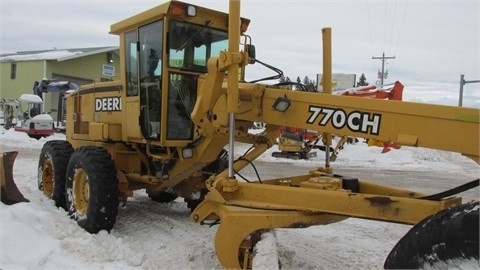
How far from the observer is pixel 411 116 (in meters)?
3.48

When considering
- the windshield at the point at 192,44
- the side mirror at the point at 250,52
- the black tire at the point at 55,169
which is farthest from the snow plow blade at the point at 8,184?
the side mirror at the point at 250,52

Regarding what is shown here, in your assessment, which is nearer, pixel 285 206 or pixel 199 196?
pixel 285 206

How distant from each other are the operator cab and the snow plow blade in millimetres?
2079

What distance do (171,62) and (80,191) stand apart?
222 cm

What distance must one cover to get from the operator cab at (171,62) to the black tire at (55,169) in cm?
185

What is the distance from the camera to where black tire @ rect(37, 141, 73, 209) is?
7.09 metres

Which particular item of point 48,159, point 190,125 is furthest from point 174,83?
point 48,159

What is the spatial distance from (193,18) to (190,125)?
1285 millimetres

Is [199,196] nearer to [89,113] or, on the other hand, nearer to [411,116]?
[89,113]

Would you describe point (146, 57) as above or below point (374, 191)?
above

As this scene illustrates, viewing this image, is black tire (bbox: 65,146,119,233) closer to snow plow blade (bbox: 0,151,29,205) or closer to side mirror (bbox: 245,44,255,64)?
snow plow blade (bbox: 0,151,29,205)

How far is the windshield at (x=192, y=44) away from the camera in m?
5.68

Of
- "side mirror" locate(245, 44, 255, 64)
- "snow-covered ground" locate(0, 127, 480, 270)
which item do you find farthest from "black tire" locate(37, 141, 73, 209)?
"side mirror" locate(245, 44, 255, 64)

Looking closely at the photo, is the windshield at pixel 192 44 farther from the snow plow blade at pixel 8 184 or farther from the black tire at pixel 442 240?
the black tire at pixel 442 240
